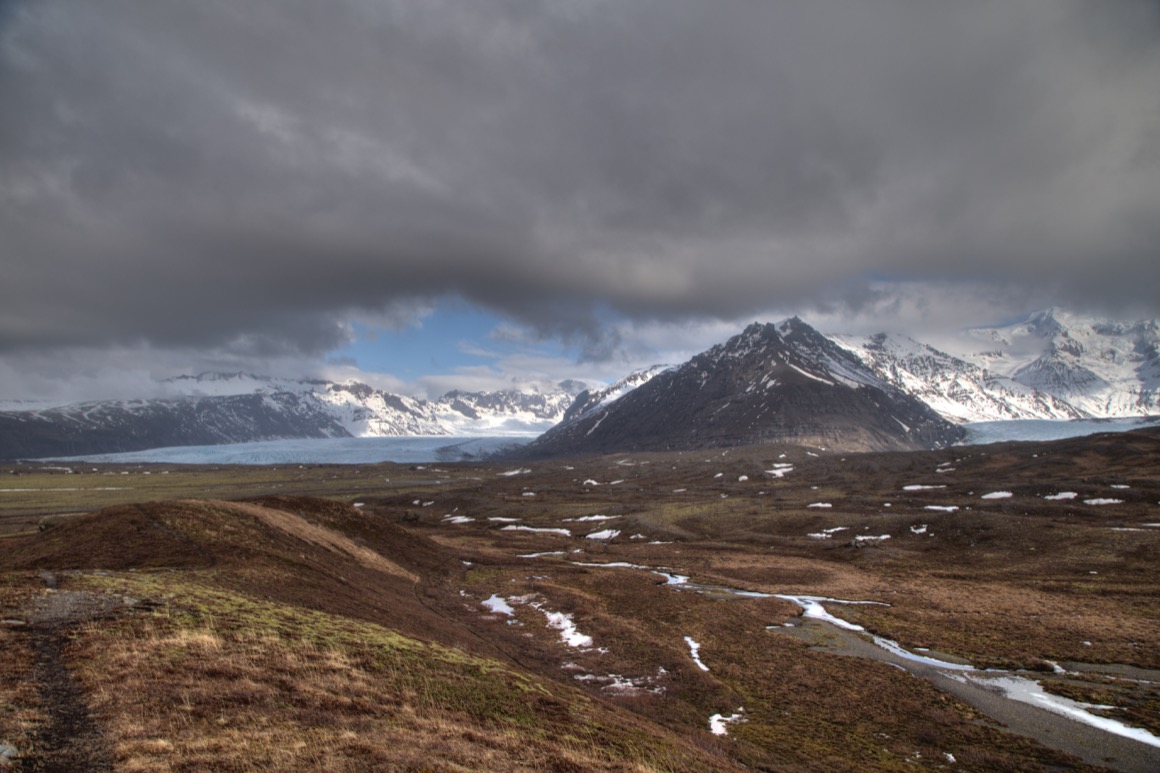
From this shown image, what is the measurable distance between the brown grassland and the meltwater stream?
0.44 metres

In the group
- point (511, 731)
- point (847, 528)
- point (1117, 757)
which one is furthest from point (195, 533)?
point (847, 528)

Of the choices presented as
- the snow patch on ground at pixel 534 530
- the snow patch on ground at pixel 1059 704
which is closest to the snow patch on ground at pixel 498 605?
the snow patch on ground at pixel 1059 704

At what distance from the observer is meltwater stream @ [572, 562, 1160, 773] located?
66.9 ft

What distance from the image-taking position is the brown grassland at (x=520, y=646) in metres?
14.0

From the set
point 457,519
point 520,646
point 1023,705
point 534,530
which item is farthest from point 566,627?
point 457,519

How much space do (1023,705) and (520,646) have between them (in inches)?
952

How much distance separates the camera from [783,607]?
45.8 metres

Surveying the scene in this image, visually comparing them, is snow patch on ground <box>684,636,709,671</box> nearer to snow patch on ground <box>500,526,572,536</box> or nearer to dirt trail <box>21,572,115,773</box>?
dirt trail <box>21,572,115,773</box>

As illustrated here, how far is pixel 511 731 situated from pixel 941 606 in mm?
42793

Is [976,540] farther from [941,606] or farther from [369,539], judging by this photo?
[369,539]

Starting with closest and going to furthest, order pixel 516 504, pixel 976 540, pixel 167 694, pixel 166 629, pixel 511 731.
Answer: pixel 167 694 → pixel 511 731 → pixel 166 629 → pixel 976 540 → pixel 516 504

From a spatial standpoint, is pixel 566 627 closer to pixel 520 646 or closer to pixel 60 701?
pixel 520 646

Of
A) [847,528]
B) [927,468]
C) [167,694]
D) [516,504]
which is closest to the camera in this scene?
[167,694]

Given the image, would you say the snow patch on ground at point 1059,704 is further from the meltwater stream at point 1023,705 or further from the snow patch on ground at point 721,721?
the snow patch on ground at point 721,721
